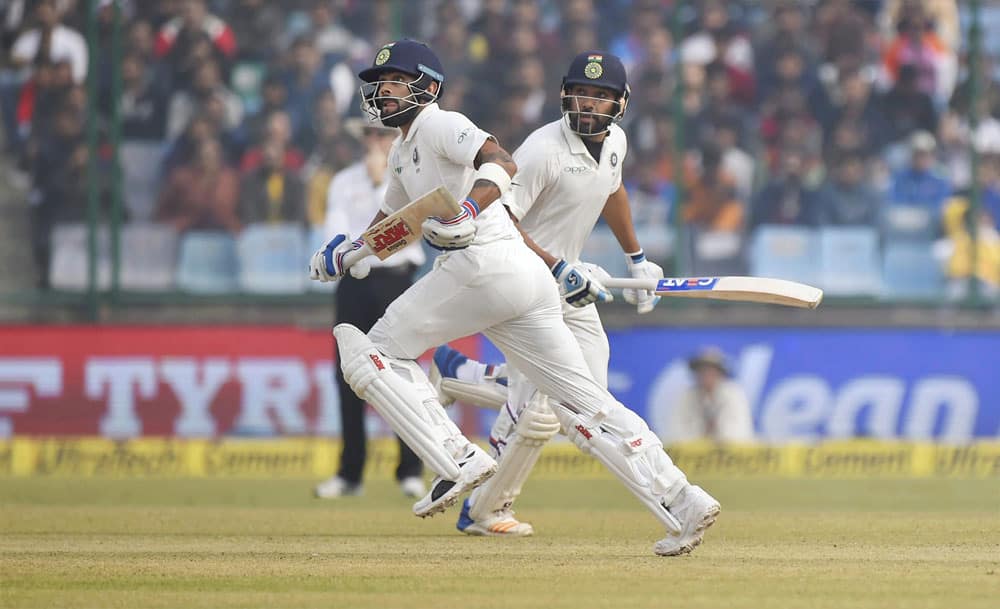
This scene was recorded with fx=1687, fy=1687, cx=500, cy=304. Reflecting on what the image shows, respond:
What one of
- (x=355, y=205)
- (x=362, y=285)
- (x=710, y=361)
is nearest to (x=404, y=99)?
(x=362, y=285)

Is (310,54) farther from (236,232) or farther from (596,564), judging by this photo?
(596,564)

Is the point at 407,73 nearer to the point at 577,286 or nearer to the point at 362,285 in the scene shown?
the point at 577,286

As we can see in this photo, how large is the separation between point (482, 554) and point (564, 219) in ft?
4.24

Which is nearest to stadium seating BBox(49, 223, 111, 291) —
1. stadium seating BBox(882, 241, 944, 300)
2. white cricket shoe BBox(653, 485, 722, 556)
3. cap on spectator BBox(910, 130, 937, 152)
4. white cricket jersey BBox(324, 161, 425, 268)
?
white cricket jersey BBox(324, 161, 425, 268)

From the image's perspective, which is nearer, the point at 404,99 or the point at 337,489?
the point at 404,99

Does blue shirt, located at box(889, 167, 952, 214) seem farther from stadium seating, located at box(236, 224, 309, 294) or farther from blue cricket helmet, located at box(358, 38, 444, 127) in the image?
blue cricket helmet, located at box(358, 38, 444, 127)

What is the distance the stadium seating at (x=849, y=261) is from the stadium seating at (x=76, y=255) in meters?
4.95

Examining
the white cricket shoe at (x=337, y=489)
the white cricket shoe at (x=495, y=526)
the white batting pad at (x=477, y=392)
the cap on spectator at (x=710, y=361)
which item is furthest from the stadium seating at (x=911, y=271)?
the white cricket shoe at (x=495, y=526)

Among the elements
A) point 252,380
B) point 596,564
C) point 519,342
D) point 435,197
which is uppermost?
point 435,197

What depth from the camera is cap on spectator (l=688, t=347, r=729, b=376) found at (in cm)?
1055

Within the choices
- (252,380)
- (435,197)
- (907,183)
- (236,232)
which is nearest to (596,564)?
(435,197)

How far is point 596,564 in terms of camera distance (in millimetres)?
5074

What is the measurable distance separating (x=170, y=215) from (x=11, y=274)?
1.14 meters

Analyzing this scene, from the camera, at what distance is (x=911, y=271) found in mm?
11844
